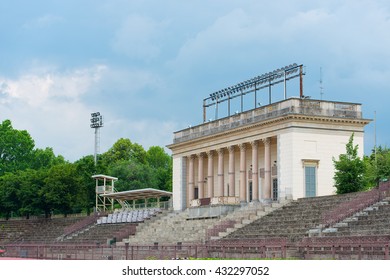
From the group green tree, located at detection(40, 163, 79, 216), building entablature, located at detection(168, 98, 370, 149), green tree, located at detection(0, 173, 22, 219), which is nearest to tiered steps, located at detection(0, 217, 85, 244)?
green tree, located at detection(40, 163, 79, 216)

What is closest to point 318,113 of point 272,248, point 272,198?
point 272,198

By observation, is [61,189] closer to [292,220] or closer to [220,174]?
[220,174]

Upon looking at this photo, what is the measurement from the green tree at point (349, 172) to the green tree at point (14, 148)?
84.9 m

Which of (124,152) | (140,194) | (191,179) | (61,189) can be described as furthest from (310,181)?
(124,152)

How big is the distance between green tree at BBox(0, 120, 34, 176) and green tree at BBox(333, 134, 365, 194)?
84.9 metres

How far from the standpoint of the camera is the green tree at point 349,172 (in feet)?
192

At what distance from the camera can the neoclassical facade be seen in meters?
61.9

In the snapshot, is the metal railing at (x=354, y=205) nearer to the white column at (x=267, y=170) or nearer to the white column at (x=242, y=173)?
the white column at (x=267, y=170)

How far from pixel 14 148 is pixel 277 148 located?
82.4 m

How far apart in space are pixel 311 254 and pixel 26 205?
6711cm

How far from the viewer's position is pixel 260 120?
216 feet

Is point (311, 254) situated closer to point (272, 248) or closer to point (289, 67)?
point (272, 248)
